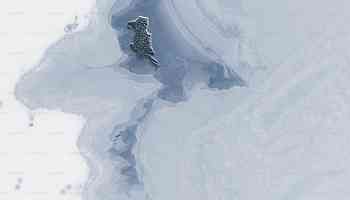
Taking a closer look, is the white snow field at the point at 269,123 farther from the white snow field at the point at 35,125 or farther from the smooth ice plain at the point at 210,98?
the white snow field at the point at 35,125

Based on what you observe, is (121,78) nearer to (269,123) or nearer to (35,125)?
(35,125)

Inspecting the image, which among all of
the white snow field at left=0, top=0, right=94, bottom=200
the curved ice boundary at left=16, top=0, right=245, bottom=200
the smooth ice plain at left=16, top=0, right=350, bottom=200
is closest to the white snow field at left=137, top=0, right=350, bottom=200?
the smooth ice plain at left=16, top=0, right=350, bottom=200

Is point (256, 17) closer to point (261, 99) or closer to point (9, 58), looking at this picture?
point (261, 99)

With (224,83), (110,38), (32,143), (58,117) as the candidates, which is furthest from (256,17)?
(32,143)

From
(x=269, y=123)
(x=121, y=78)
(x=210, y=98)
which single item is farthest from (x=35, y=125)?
(x=269, y=123)

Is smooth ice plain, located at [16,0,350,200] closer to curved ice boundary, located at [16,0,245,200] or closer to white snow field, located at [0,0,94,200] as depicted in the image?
curved ice boundary, located at [16,0,245,200]

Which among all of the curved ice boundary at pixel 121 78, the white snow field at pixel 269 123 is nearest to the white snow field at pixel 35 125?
the curved ice boundary at pixel 121 78
